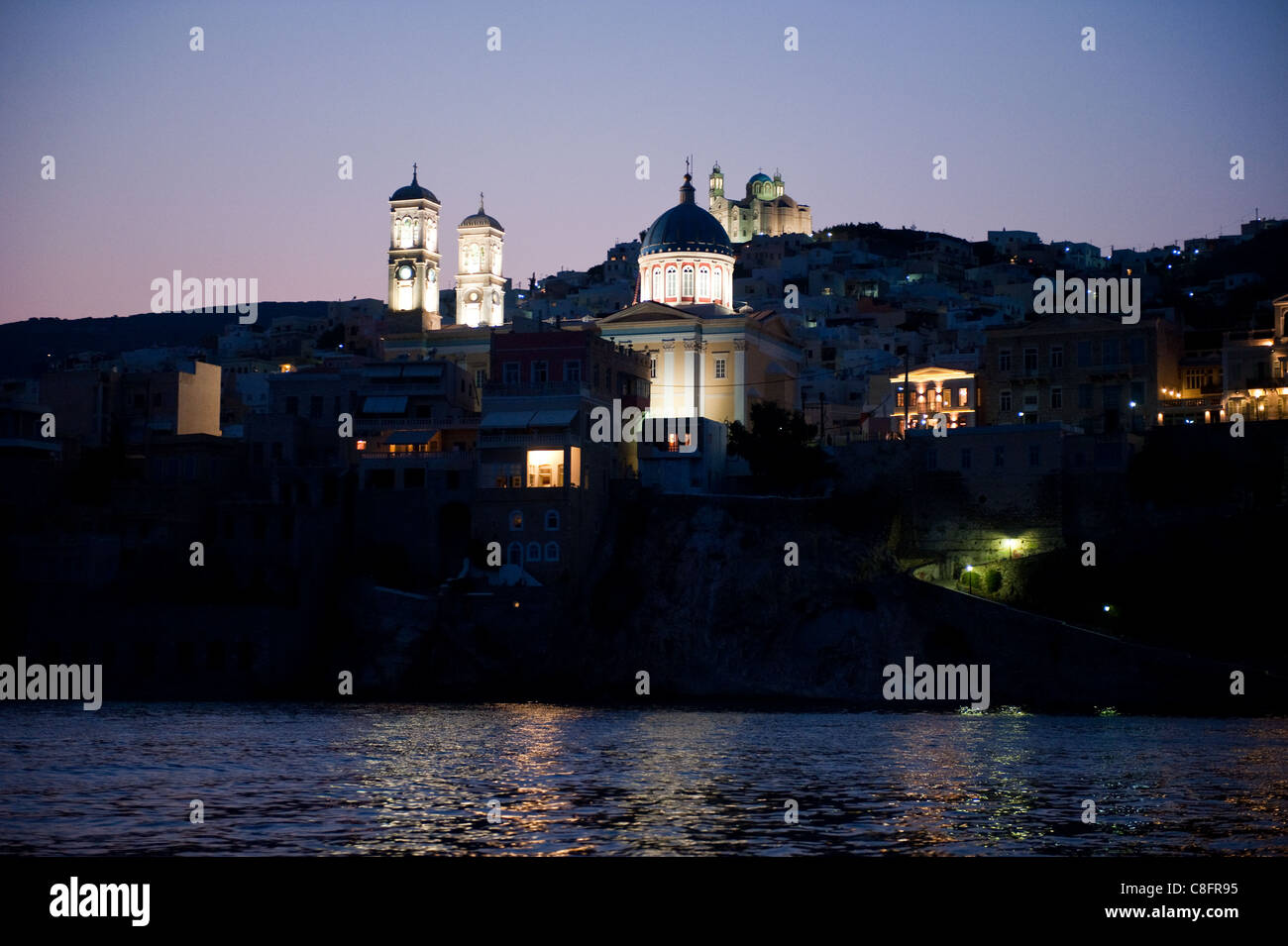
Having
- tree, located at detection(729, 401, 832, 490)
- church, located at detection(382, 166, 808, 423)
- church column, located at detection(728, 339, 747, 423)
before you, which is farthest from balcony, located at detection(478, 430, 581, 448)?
church column, located at detection(728, 339, 747, 423)

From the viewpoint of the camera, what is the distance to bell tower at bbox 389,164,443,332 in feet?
316

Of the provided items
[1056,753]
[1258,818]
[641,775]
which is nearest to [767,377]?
[1056,753]

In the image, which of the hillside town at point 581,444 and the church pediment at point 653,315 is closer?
the hillside town at point 581,444

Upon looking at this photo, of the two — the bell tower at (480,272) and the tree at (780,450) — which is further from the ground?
the bell tower at (480,272)

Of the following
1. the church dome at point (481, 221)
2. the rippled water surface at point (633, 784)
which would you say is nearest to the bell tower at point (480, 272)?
the church dome at point (481, 221)

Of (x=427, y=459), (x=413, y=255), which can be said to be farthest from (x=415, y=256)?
(x=427, y=459)

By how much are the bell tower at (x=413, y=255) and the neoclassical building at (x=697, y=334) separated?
12.6 m

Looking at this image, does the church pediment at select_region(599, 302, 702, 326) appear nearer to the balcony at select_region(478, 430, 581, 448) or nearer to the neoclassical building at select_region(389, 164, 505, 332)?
the neoclassical building at select_region(389, 164, 505, 332)

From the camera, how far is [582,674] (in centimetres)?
6309

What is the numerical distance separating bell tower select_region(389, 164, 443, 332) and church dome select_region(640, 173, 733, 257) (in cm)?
1368

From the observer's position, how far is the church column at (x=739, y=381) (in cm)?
8688

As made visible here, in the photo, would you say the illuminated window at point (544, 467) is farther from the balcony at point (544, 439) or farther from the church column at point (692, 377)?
the church column at point (692, 377)
